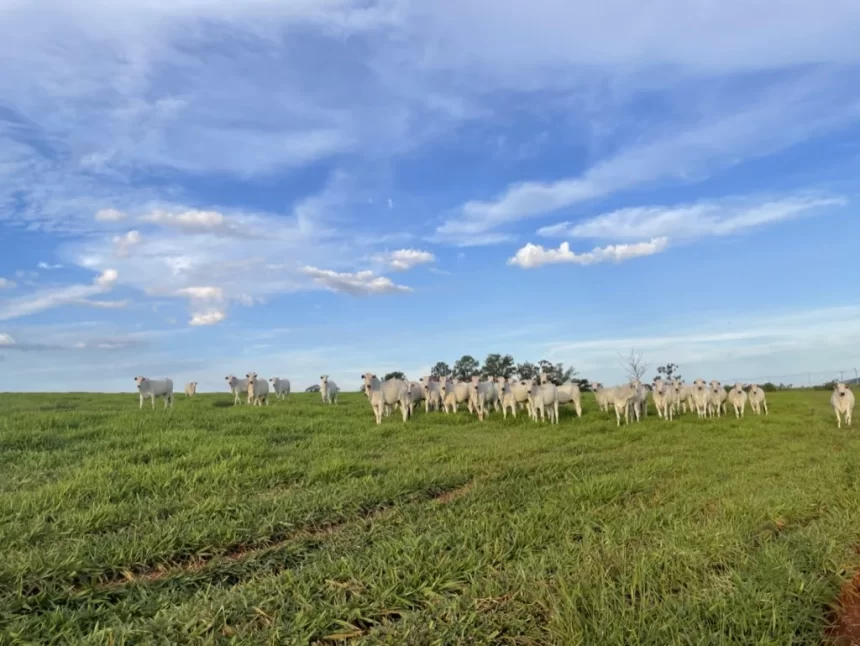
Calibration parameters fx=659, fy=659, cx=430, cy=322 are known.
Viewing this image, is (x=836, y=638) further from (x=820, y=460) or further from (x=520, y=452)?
(x=820, y=460)

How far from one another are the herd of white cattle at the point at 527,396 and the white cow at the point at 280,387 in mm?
2566

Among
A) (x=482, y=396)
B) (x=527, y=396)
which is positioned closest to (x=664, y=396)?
(x=527, y=396)

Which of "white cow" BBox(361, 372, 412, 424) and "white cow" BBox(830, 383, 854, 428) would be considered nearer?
"white cow" BBox(361, 372, 412, 424)

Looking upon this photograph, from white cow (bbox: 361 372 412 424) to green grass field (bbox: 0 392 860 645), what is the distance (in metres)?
6.38

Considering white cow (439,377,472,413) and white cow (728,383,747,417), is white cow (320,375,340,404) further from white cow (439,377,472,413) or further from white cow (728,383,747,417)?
white cow (728,383,747,417)

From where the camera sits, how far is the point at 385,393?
67.9ft

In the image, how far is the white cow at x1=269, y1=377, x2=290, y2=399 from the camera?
32513 millimetres

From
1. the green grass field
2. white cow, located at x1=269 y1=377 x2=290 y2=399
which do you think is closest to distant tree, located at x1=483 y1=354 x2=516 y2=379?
white cow, located at x1=269 y1=377 x2=290 y2=399

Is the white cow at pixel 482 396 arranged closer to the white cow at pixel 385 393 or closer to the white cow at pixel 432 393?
the white cow at pixel 432 393

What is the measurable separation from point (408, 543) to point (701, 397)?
899 inches

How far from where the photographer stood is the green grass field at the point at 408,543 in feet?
15.1

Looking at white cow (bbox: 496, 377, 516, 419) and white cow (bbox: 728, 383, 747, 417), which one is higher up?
white cow (bbox: 496, 377, 516, 419)

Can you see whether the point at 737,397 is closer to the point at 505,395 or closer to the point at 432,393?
the point at 505,395

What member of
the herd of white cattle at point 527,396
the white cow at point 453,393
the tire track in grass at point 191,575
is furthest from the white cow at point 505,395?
the tire track in grass at point 191,575
